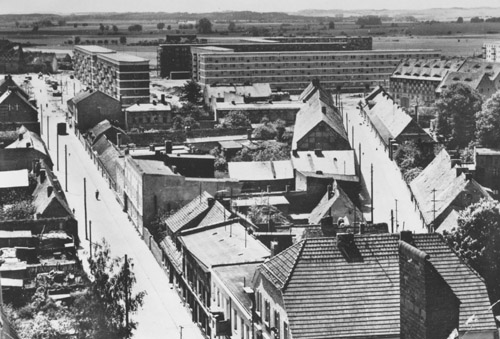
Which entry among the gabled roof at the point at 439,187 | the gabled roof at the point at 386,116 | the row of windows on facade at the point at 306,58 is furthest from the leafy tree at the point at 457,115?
the row of windows on facade at the point at 306,58

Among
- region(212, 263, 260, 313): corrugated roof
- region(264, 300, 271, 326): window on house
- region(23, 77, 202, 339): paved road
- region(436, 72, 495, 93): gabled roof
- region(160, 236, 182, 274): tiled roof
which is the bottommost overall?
region(23, 77, 202, 339): paved road

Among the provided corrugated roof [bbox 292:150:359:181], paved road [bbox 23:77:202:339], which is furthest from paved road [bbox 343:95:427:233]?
paved road [bbox 23:77:202:339]

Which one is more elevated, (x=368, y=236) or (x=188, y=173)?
(x=368, y=236)

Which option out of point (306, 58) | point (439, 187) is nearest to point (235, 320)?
point (439, 187)

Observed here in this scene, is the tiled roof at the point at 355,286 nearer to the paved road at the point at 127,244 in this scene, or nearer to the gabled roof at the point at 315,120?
the paved road at the point at 127,244

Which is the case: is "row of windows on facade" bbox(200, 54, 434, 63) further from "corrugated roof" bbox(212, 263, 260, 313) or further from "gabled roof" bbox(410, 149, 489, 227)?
"corrugated roof" bbox(212, 263, 260, 313)

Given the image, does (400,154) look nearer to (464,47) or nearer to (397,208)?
(397,208)

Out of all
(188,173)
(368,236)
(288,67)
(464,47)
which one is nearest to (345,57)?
(288,67)
